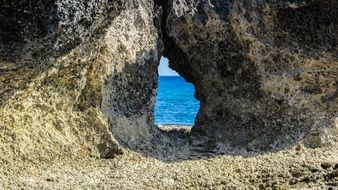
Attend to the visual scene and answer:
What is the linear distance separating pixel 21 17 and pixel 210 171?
1.84 m

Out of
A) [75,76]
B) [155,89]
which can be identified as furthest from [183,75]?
[75,76]

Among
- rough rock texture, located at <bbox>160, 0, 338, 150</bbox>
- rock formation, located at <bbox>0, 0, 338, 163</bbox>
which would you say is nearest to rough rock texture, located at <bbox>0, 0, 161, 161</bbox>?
rock formation, located at <bbox>0, 0, 338, 163</bbox>

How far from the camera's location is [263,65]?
5.34m

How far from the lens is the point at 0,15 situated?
3.56 meters

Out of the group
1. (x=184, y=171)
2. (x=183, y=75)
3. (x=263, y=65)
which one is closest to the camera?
(x=184, y=171)

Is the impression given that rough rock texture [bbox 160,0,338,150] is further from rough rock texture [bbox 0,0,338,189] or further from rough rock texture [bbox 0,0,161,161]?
rough rock texture [bbox 0,0,161,161]

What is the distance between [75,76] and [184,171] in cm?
111

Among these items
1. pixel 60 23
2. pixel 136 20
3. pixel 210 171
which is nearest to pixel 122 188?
pixel 210 171

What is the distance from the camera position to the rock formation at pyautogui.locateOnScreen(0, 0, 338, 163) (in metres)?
4.25

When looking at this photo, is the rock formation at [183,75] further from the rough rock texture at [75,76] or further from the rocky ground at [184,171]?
the rocky ground at [184,171]

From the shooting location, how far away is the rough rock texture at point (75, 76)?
12.2 ft

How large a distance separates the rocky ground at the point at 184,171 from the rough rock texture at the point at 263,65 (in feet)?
1.31

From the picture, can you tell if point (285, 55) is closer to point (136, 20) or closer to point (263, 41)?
point (263, 41)

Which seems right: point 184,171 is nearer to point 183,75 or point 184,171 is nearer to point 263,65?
point 263,65
